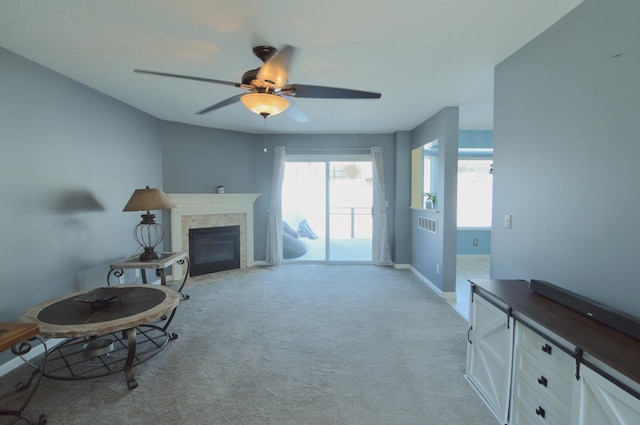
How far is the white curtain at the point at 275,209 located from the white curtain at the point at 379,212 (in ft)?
5.69

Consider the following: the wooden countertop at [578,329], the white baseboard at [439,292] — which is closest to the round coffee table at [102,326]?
the wooden countertop at [578,329]

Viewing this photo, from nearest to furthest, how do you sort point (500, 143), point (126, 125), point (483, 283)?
point (483, 283) → point (500, 143) → point (126, 125)

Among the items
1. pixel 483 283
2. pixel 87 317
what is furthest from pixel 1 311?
pixel 483 283

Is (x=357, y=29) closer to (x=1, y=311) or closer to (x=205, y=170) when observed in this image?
(x=1, y=311)

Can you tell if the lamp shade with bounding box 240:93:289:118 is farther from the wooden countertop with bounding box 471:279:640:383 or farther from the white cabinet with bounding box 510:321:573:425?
the white cabinet with bounding box 510:321:573:425

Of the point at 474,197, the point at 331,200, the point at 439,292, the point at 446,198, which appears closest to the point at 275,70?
the point at 446,198

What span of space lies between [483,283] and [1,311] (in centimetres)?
362

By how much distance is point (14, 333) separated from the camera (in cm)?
166

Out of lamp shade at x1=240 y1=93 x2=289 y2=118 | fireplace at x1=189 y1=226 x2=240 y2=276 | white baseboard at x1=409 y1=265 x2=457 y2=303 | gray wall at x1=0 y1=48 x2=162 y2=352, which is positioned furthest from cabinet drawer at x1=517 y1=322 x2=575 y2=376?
fireplace at x1=189 y1=226 x2=240 y2=276

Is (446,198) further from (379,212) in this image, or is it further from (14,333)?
(14,333)

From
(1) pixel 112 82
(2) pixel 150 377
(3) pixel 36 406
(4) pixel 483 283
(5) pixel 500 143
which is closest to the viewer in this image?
(3) pixel 36 406

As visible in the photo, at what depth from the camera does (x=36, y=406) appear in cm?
200

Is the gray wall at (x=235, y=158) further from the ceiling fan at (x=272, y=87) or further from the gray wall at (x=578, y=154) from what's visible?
the gray wall at (x=578, y=154)

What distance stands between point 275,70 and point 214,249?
4.04 metres
